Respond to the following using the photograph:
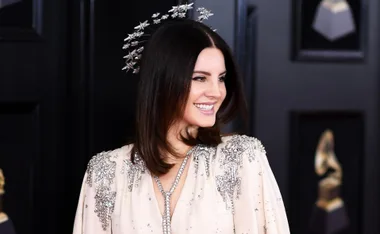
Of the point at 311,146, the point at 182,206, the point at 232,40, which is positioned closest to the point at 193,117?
the point at 182,206

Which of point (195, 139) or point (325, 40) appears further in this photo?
point (325, 40)

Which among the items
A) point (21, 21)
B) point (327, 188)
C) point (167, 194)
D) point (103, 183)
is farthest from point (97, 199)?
point (327, 188)

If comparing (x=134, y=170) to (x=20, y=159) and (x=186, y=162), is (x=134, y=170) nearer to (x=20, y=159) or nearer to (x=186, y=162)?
(x=186, y=162)

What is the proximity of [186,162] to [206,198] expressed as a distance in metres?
0.10

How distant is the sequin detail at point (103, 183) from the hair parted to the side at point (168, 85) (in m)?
0.07

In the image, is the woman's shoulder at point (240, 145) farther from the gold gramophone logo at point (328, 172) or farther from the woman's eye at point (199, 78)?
the gold gramophone logo at point (328, 172)

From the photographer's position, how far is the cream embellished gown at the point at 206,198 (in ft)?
5.08

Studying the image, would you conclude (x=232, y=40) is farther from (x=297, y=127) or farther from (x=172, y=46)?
(x=297, y=127)


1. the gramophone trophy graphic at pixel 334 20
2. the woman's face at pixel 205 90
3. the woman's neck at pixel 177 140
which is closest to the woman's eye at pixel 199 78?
the woman's face at pixel 205 90

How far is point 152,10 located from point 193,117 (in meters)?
0.35

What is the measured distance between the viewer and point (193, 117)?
1549 mm

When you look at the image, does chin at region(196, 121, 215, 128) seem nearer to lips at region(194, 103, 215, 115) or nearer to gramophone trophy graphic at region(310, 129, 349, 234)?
lips at region(194, 103, 215, 115)

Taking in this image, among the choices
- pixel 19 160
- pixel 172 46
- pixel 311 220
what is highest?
pixel 172 46

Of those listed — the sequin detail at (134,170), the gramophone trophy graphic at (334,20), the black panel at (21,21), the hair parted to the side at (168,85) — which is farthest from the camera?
the gramophone trophy graphic at (334,20)
